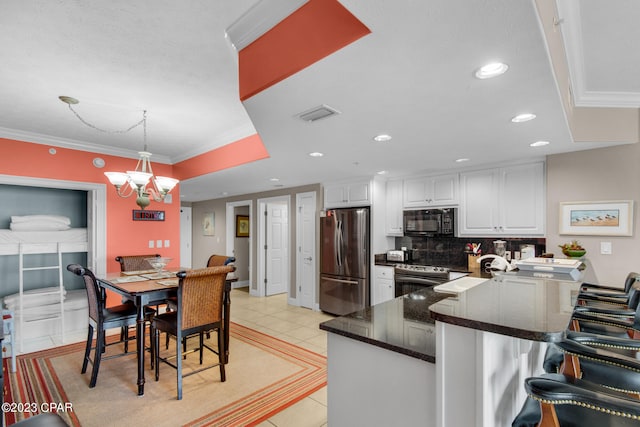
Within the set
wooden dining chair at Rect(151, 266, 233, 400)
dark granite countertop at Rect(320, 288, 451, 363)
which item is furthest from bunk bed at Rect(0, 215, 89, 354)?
dark granite countertop at Rect(320, 288, 451, 363)

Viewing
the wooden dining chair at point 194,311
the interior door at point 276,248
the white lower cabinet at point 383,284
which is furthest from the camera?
the interior door at point 276,248

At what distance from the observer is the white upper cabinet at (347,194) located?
4.56m

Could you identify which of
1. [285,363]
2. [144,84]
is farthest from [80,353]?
[144,84]

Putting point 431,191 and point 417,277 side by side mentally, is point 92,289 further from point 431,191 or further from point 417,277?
point 431,191

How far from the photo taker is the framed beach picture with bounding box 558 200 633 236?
2.86m

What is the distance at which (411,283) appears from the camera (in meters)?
4.00

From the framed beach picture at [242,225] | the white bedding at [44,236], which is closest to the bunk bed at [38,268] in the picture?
the white bedding at [44,236]

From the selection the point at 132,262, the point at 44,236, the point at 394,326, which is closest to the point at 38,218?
the point at 44,236

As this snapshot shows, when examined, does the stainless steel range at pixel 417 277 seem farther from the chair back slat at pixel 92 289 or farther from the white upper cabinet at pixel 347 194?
the chair back slat at pixel 92 289

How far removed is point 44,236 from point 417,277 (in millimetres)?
4920

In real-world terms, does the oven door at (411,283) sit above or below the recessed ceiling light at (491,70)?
below

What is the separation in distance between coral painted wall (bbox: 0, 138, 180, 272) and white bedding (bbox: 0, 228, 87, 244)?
43 cm

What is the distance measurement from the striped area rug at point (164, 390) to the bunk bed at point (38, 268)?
1.68ft

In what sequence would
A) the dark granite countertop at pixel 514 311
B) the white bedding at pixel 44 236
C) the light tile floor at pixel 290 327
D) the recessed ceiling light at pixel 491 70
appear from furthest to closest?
1. the white bedding at pixel 44 236
2. the light tile floor at pixel 290 327
3. the recessed ceiling light at pixel 491 70
4. the dark granite countertop at pixel 514 311
